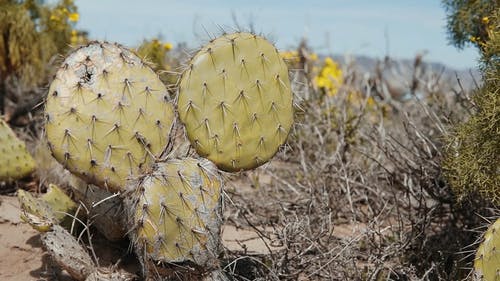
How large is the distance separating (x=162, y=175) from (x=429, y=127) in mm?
3218

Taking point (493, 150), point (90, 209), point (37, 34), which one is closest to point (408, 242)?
point (493, 150)

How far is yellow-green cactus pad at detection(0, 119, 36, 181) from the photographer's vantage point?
465 cm

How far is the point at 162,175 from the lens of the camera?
2844mm

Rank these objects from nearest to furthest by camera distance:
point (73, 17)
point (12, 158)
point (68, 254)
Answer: point (68, 254), point (12, 158), point (73, 17)

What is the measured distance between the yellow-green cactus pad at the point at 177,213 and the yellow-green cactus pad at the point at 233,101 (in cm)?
15

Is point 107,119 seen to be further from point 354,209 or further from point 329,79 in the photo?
point 329,79

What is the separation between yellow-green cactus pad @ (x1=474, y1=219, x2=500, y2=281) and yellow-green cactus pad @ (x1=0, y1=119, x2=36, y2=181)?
321 centimetres

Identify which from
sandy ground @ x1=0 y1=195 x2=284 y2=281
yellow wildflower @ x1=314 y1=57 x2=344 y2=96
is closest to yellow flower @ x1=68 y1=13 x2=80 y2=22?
yellow wildflower @ x1=314 y1=57 x2=344 y2=96

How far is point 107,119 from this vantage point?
311 cm

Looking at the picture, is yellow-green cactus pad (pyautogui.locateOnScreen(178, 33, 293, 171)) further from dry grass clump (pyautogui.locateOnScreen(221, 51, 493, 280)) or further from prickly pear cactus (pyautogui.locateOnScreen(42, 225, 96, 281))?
prickly pear cactus (pyautogui.locateOnScreen(42, 225, 96, 281))

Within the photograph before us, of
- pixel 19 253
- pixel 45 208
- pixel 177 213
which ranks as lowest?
pixel 19 253

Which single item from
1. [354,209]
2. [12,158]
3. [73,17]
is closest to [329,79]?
[354,209]

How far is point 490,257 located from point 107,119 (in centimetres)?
177

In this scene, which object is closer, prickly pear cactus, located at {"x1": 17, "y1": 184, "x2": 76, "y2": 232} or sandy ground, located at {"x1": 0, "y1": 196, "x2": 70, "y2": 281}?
prickly pear cactus, located at {"x1": 17, "y1": 184, "x2": 76, "y2": 232}
